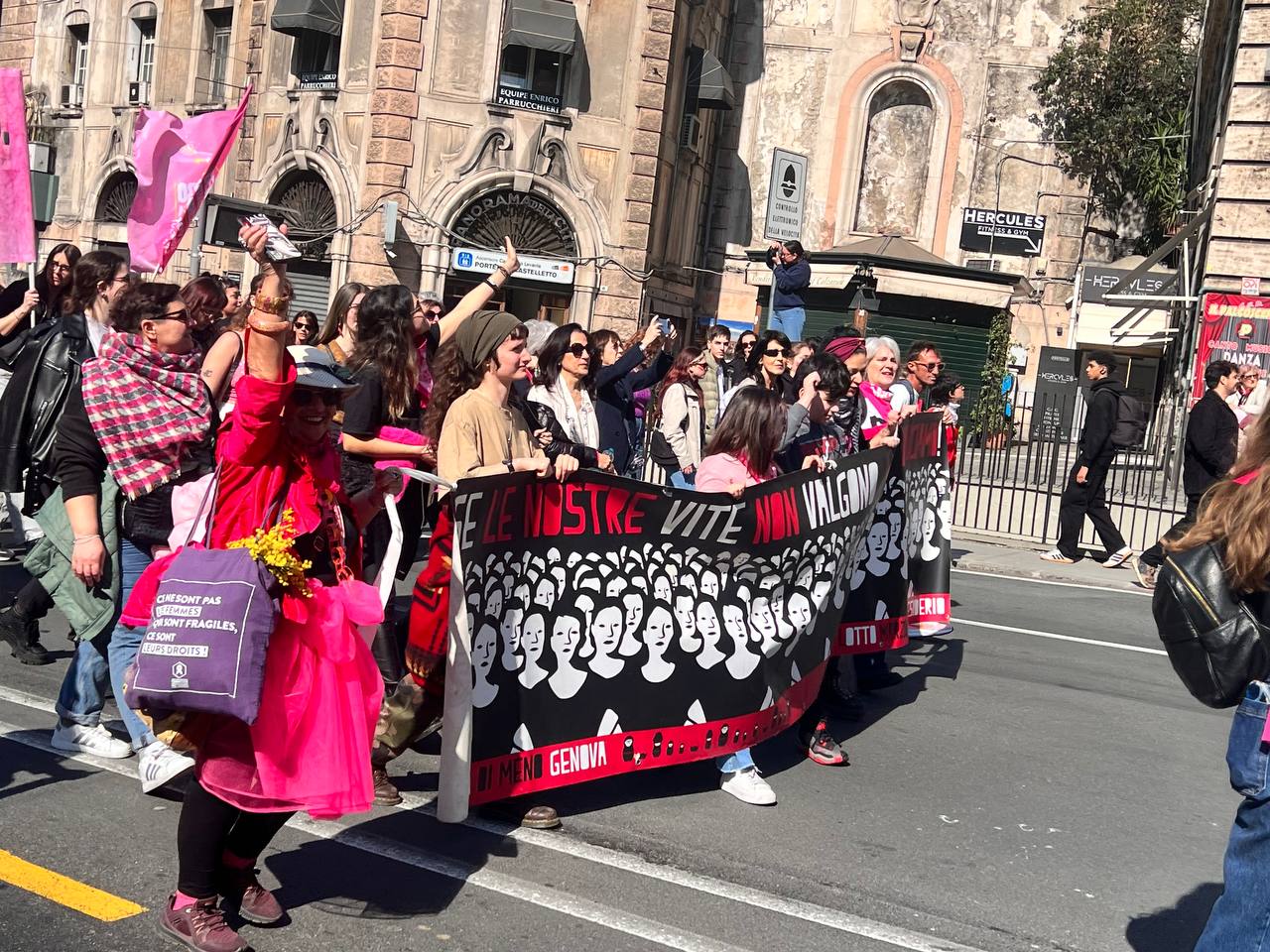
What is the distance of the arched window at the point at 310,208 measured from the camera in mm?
28484

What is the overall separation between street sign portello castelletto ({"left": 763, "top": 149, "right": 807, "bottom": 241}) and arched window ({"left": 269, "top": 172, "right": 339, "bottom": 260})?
14.4 m

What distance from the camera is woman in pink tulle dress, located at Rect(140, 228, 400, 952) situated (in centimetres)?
390

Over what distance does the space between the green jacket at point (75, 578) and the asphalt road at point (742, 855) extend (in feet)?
1.80

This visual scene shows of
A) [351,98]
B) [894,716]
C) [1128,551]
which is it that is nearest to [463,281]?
[351,98]

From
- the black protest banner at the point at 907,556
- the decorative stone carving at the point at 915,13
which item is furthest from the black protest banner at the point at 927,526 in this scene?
the decorative stone carving at the point at 915,13

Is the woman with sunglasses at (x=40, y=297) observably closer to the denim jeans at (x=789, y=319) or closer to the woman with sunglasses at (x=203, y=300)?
the woman with sunglasses at (x=203, y=300)

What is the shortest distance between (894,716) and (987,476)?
1267cm

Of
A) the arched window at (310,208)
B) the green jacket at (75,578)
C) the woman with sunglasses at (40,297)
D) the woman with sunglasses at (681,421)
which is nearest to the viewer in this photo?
the green jacket at (75,578)

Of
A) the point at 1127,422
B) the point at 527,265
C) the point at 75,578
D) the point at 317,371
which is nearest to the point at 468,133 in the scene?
the point at 527,265

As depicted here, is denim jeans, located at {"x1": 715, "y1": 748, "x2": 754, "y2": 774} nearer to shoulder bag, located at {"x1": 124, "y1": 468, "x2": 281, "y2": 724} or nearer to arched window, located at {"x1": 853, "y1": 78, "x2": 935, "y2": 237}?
shoulder bag, located at {"x1": 124, "y1": 468, "x2": 281, "y2": 724}

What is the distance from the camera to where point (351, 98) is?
1094 inches

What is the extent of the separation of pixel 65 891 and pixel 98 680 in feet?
5.20

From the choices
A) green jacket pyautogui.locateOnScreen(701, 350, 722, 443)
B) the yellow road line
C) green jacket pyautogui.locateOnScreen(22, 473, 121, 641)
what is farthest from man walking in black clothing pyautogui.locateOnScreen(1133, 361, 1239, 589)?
the yellow road line

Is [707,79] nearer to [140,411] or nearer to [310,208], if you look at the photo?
[310,208]
